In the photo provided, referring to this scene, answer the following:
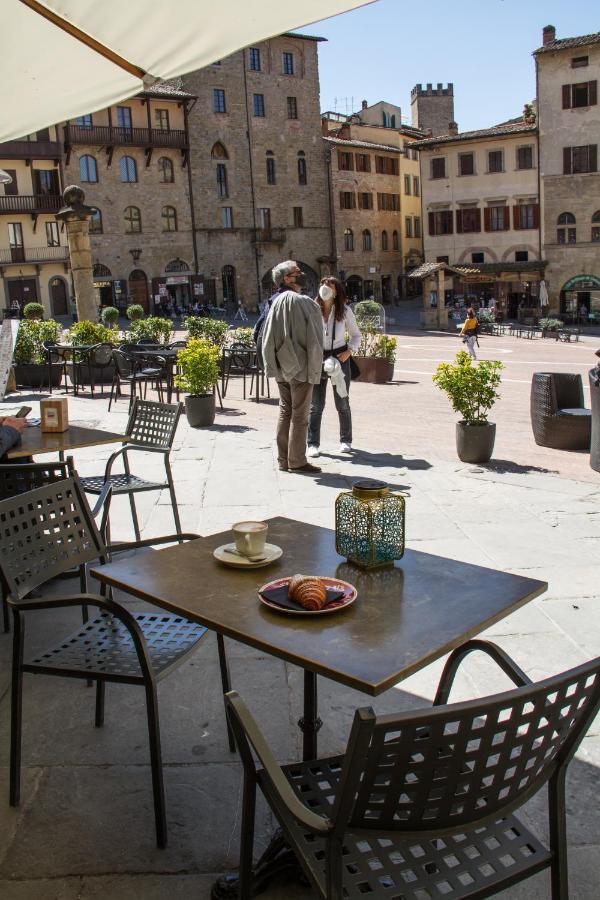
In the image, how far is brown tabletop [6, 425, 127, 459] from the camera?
436 centimetres

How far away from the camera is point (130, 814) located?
271 cm

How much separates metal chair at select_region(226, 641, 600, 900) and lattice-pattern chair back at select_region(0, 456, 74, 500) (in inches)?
81.6

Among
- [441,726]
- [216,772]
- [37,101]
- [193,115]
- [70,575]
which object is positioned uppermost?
[193,115]

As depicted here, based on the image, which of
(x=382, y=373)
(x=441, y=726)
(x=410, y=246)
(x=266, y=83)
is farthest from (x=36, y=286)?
(x=441, y=726)

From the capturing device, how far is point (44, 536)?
10.2 ft

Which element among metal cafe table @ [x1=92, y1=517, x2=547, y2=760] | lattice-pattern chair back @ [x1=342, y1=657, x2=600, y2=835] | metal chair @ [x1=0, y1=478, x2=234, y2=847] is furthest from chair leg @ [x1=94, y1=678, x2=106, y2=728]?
lattice-pattern chair back @ [x1=342, y1=657, x2=600, y2=835]

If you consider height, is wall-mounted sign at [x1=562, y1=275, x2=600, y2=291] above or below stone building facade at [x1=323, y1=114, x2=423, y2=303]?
below

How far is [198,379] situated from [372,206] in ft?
157

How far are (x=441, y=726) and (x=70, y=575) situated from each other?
100 inches

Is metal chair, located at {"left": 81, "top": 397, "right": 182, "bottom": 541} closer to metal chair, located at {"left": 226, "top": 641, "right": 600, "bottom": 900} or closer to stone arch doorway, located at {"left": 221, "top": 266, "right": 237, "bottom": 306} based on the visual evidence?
metal chair, located at {"left": 226, "top": 641, "right": 600, "bottom": 900}

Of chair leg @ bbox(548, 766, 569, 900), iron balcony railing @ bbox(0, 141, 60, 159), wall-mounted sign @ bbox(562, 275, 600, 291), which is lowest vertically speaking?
chair leg @ bbox(548, 766, 569, 900)

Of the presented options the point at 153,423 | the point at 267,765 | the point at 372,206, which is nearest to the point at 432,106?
the point at 372,206

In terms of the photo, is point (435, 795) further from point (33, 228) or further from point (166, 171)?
point (166, 171)

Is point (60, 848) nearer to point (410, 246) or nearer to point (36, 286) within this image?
point (36, 286)
